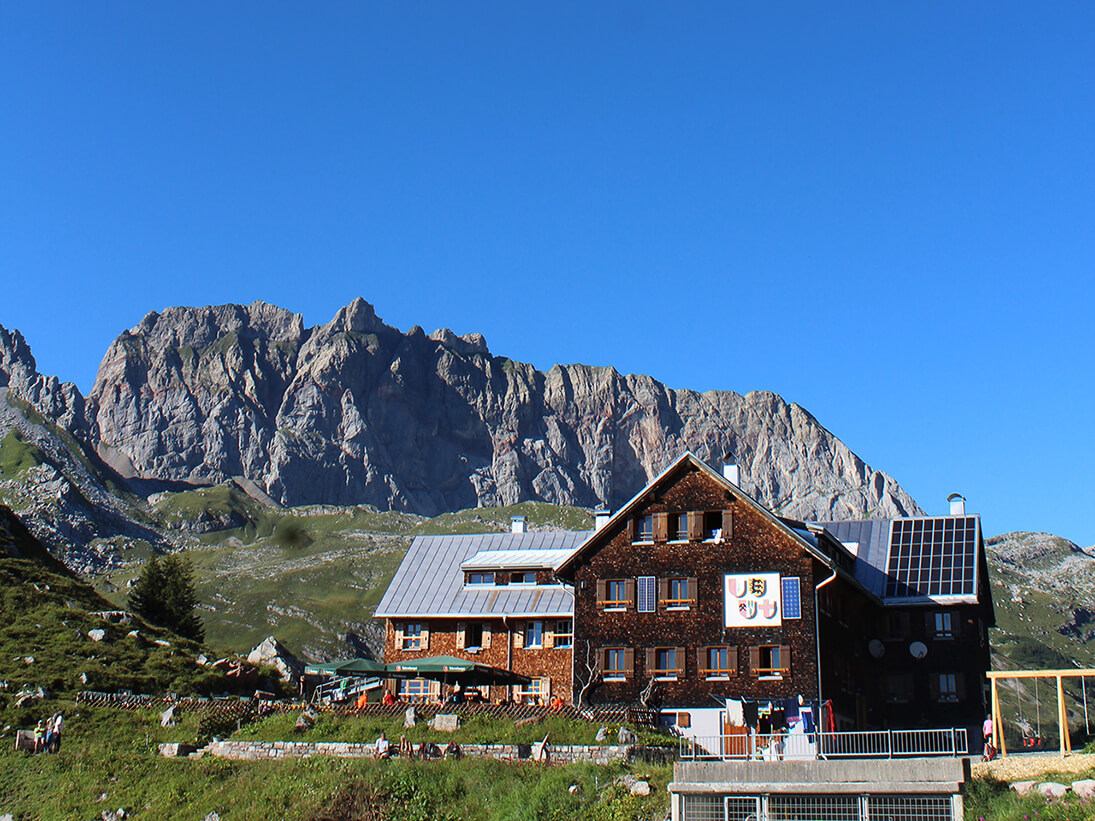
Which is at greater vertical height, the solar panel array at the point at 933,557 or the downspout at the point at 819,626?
the solar panel array at the point at 933,557

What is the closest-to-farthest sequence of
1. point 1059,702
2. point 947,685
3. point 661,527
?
point 1059,702, point 661,527, point 947,685

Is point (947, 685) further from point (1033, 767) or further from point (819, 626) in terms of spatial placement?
point (1033, 767)

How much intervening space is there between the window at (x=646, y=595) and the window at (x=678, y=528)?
7.04 ft

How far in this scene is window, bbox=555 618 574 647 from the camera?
56000mm

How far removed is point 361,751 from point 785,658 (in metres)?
19.4

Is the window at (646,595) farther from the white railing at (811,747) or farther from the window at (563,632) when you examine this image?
the white railing at (811,747)

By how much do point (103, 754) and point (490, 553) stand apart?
1042 inches

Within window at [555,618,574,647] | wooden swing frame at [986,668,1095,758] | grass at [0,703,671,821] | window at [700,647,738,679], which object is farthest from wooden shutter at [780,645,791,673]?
grass at [0,703,671,821]

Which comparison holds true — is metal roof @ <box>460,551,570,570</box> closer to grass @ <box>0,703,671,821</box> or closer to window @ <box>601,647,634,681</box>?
window @ <box>601,647,634,681</box>

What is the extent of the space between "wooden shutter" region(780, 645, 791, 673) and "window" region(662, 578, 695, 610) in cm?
465

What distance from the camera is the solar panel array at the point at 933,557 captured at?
189 feet

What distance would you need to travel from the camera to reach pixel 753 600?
4881 cm

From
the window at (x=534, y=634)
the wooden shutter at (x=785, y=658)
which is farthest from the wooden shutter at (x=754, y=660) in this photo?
the window at (x=534, y=634)

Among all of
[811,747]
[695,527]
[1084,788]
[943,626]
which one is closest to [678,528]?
[695,527]
